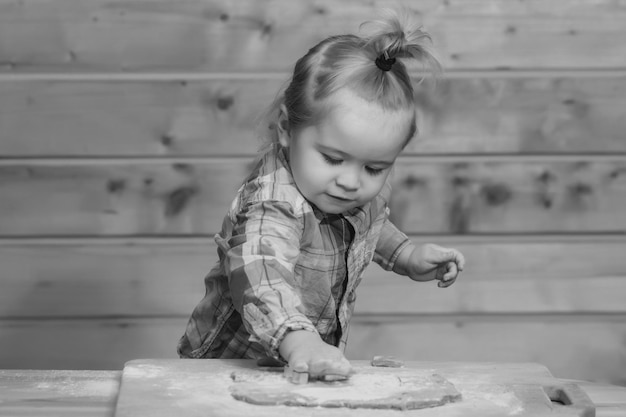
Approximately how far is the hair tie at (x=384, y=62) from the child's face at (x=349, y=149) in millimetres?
85

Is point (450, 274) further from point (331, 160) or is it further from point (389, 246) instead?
point (331, 160)

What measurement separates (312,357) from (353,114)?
0.41m

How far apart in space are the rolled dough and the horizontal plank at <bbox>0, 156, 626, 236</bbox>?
1.52 metres

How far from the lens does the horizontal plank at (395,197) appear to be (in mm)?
3057

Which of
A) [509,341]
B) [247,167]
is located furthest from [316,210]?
[509,341]

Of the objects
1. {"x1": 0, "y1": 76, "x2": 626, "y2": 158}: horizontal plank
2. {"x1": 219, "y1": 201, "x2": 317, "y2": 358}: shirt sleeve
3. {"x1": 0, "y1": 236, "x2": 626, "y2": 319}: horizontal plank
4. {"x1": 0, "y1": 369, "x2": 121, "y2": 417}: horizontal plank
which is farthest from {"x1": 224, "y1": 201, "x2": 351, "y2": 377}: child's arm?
{"x1": 0, "y1": 236, "x2": 626, "y2": 319}: horizontal plank

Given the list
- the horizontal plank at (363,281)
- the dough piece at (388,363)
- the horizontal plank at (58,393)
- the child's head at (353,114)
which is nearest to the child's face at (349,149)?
the child's head at (353,114)

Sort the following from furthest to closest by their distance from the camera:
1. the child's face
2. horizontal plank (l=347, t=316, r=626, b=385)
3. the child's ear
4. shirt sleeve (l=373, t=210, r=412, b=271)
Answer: horizontal plank (l=347, t=316, r=626, b=385)
shirt sleeve (l=373, t=210, r=412, b=271)
the child's ear
the child's face

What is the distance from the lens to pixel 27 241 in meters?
3.09

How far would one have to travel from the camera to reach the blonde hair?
1739 mm

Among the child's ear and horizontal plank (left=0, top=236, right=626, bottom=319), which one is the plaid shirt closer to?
the child's ear

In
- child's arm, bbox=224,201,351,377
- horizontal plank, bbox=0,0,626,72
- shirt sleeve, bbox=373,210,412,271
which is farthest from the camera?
horizontal plank, bbox=0,0,626,72

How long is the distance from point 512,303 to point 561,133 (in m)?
0.53

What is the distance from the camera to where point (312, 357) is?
1517 mm
